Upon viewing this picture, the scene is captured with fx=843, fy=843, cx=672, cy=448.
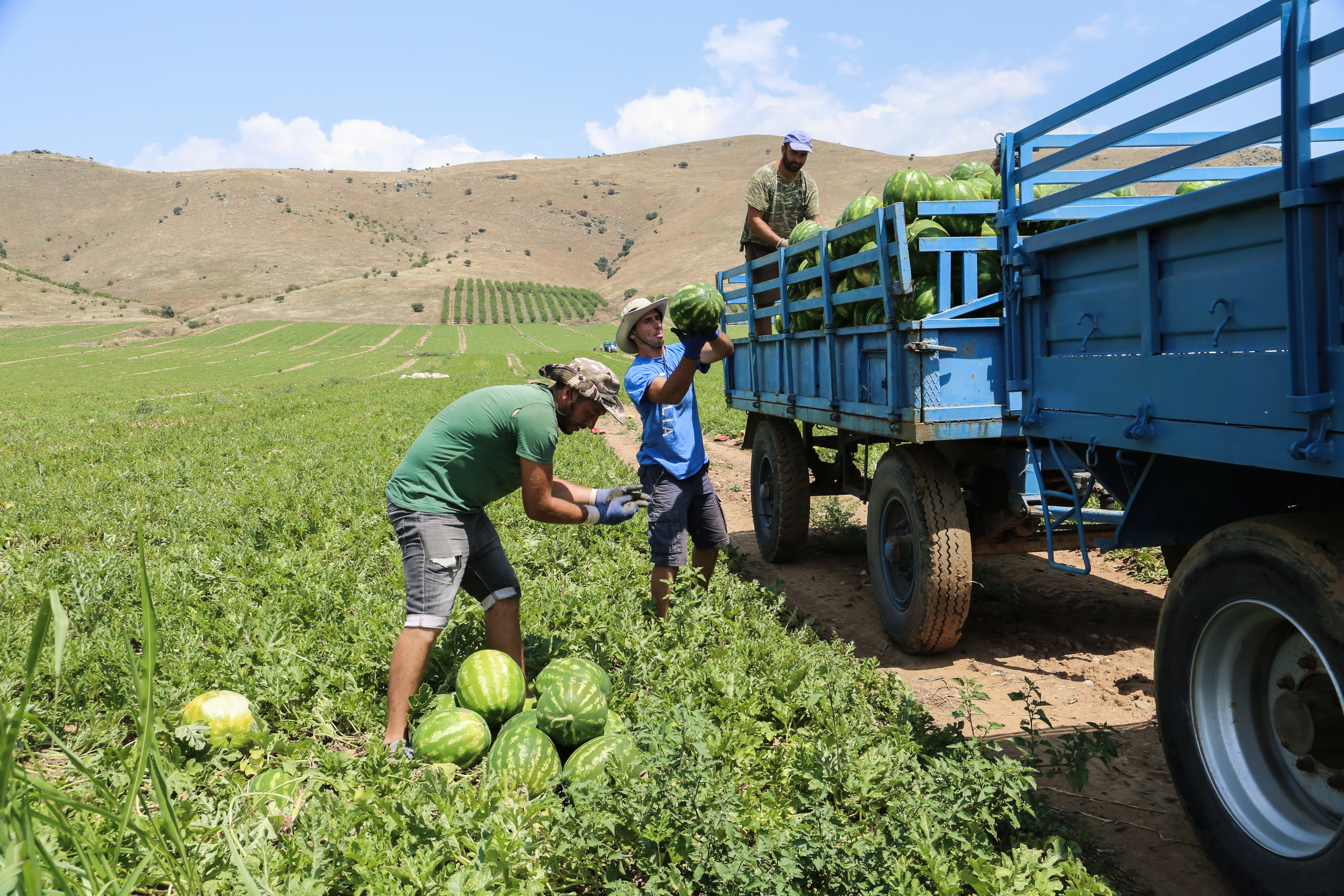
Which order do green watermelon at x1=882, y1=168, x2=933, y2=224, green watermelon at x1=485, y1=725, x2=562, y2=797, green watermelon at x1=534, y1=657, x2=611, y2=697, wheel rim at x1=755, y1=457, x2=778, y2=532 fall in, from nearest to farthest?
green watermelon at x1=485, y1=725, x2=562, y2=797 < green watermelon at x1=534, y1=657, x2=611, y2=697 < green watermelon at x1=882, y1=168, x2=933, y2=224 < wheel rim at x1=755, y1=457, x2=778, y2=532

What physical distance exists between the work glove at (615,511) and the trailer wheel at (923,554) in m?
1.82

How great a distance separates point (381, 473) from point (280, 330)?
75.3 m

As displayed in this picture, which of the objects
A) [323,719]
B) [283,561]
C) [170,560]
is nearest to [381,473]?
[170,560]

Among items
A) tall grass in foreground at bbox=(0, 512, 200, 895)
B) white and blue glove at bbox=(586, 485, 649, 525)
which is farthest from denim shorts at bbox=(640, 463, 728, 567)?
tall grass in foreground at bbox=(0, 512, 200, 895)

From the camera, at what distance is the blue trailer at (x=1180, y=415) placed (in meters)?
2.62

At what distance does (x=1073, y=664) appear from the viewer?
215 inches

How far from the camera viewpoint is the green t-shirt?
14.2ft

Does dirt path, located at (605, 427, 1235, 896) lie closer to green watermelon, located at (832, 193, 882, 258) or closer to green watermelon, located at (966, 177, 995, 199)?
green watermelon, located at (832, 193, 882, 258)

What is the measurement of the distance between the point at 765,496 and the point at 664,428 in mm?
3108

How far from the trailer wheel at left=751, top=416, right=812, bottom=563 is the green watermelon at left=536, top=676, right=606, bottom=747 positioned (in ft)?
12.8

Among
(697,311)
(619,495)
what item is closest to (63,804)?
(619,495)

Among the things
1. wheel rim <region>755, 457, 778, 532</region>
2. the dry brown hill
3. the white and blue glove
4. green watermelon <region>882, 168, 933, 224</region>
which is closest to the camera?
the white and blue glove

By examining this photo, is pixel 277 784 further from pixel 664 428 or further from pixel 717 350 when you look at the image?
pixel 717 350

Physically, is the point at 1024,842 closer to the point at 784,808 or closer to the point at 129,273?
the point at 784,808
